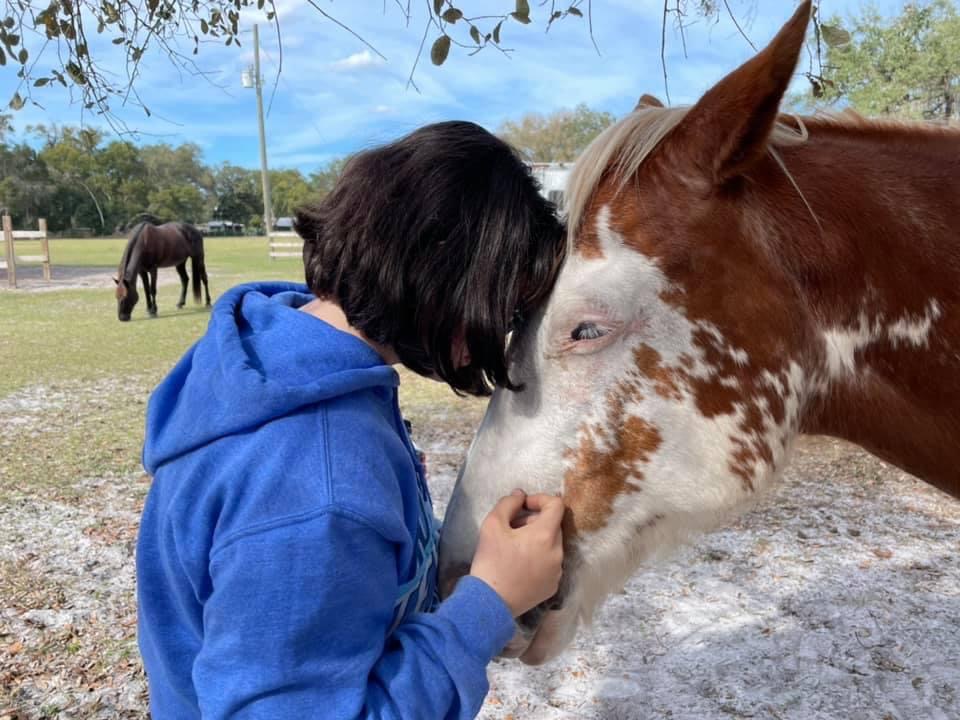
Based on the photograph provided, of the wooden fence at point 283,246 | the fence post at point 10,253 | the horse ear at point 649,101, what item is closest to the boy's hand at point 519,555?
the horse ear at point 649,101

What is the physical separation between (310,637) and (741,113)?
4.08ft

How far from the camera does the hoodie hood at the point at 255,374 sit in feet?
3.92

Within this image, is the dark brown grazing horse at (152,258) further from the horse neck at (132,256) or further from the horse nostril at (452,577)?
the horse nostril at (452,577)

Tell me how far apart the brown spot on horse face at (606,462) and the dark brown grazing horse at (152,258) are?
46.9 feet

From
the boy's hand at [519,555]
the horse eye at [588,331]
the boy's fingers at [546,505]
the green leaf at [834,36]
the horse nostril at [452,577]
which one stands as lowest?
the horse nostril at [452,577]

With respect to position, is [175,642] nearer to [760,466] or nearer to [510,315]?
[510,315]

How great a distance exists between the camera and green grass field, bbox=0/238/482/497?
5.96 metres

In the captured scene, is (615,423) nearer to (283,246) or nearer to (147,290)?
(147,290)

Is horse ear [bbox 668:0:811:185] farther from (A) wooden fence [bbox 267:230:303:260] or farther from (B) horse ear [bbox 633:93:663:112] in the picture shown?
(A) wooden fence [bbox 267:230:303:260]

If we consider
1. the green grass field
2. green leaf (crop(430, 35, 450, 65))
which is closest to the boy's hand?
green leaf (crop(430, 35, 450, 65))

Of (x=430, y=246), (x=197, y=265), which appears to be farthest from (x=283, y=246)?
(x=430, y=246)

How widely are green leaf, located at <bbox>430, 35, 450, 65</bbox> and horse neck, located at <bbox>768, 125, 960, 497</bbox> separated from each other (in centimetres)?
144

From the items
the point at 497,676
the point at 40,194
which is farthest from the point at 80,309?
the point at 40,194

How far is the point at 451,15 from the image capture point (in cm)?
269
